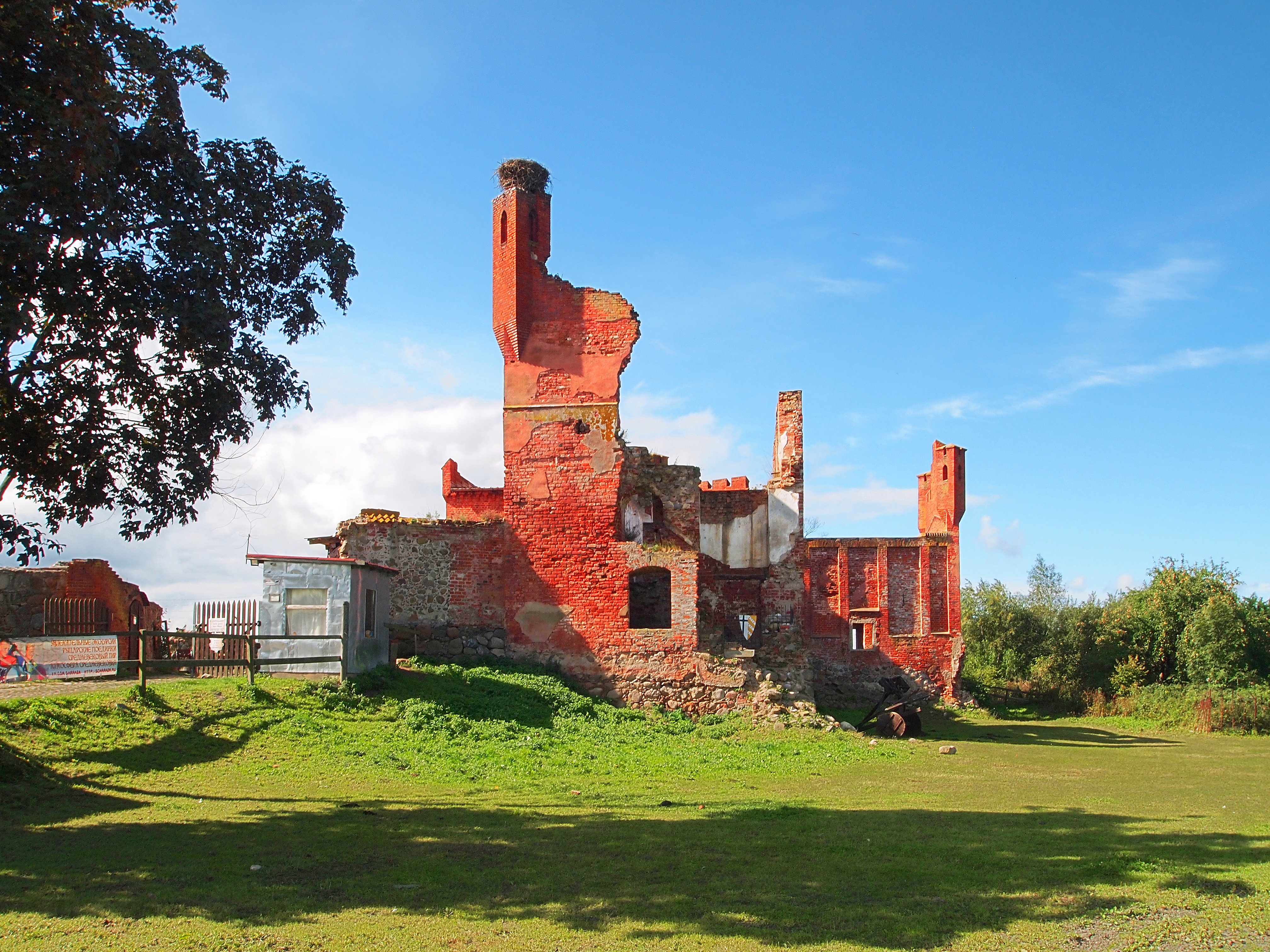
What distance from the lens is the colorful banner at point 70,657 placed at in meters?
14.6

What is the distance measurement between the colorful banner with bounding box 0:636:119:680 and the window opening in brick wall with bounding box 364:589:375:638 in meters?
4.11

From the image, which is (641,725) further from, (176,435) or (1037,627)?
(1037,627)

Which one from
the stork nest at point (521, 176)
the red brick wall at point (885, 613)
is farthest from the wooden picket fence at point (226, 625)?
the red brick wall at point (885, 613)

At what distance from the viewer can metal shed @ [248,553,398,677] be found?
55.1 feet

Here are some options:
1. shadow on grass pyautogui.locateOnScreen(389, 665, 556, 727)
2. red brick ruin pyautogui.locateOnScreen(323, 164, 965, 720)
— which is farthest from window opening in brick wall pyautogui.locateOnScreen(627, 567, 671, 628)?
shadow on grass pyautogui.locateOnScreen(389, 665, 556, 727)

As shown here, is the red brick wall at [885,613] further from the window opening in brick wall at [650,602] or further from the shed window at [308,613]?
the shed window at [308,613]

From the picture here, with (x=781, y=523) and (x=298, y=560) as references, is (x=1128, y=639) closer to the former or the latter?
(x=781, y=523)

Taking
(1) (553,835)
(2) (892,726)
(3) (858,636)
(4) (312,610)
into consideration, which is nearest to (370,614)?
(4) (312,610)

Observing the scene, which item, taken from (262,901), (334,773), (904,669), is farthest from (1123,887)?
(904,669)

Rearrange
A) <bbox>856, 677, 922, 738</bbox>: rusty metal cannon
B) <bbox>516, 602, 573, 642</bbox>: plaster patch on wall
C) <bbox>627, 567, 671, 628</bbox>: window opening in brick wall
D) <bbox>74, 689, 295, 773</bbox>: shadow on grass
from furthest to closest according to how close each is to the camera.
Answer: <bbox>627, 567, 671, 628</bbox>: window opening in brick wall < <bbox>516, 602, 573, 642</bbox>: plaster patch on wall < <bbox>856, 677, 922, 738</bbox>: rusty metal cannon < <bbox>74, 689, 295, 773</bbox>: shadow on grass

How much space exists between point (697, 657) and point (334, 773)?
8.97 metres

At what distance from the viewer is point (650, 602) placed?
23.7 meters

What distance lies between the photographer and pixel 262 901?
7402mm

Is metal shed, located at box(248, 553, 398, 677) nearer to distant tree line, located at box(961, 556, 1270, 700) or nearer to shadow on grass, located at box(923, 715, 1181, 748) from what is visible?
shadow on grass, located at box(923, 715, 1181, 748)
